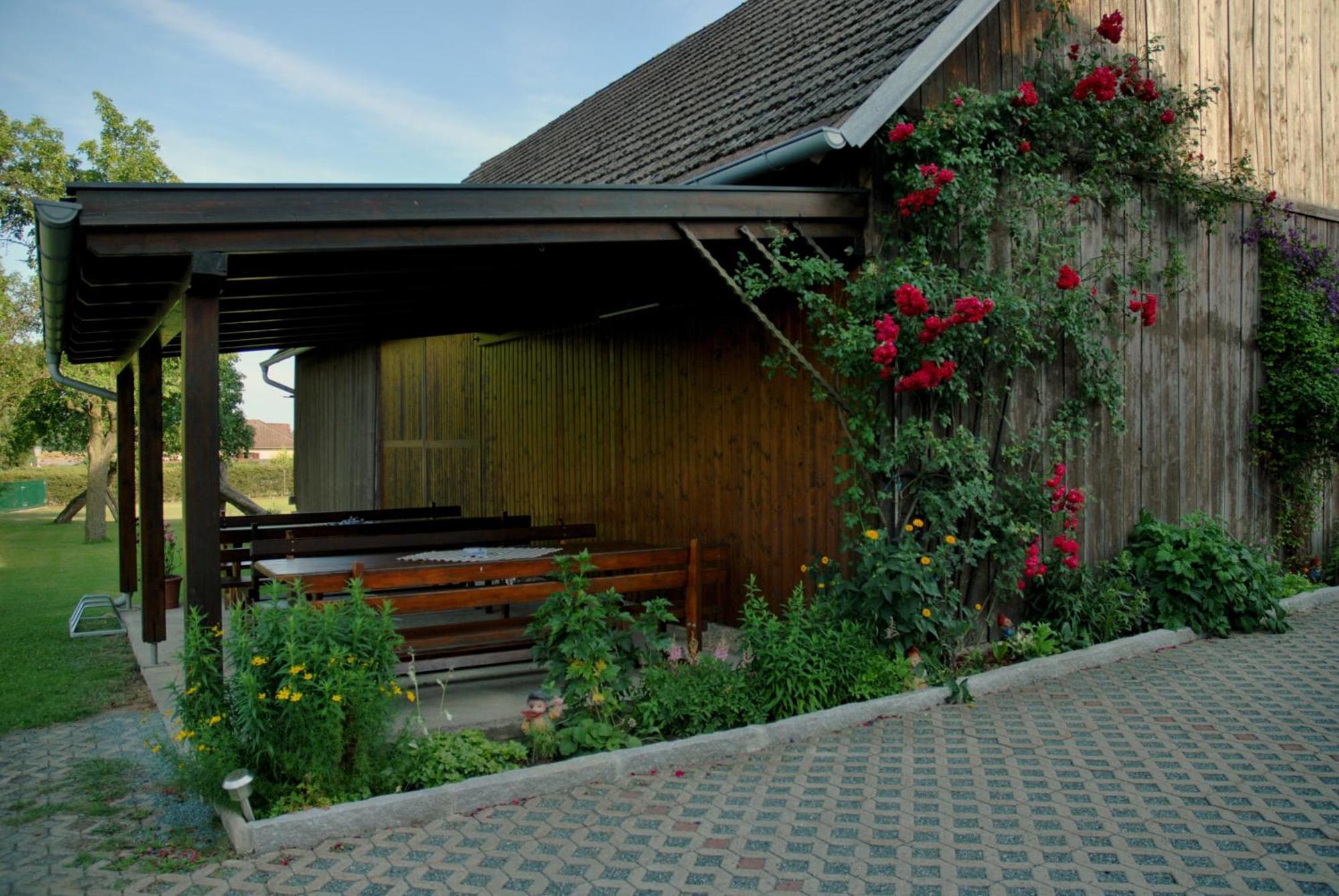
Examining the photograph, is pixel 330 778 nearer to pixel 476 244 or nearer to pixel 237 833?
pixel 237 833

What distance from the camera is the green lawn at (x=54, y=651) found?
6539mm

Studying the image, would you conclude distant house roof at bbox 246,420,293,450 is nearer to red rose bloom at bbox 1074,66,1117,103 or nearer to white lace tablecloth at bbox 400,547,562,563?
white lace tablecloth at bbox 400,547,562,563

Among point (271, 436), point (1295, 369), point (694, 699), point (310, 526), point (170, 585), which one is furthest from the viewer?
point (271, 436)

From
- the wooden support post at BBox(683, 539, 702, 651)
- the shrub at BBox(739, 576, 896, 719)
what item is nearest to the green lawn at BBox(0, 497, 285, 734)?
the wooden support post at BBox(683, 539, 702, 651)

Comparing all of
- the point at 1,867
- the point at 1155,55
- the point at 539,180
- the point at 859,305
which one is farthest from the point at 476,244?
the point at 539,180

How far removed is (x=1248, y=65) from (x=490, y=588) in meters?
8.39

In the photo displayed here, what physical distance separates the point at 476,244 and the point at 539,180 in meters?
7.55

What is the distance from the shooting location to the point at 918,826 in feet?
13.9

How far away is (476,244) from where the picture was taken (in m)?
5.39

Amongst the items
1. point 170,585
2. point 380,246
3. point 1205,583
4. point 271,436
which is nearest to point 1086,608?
point 1205,583

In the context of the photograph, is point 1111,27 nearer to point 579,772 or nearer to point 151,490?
point 579,772

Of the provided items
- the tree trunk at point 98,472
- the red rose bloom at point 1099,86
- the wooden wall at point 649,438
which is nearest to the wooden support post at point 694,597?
the wooden wall at point 649,438

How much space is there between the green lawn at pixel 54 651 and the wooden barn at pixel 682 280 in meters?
0.69

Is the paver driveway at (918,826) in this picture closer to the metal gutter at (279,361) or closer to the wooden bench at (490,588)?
the wooden bench at (490,588)
